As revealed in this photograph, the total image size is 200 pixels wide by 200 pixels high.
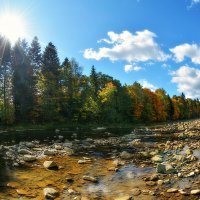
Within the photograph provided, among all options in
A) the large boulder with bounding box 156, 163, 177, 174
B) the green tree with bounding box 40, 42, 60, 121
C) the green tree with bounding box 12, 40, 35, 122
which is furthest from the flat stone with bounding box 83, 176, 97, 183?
the green tree with bounding box 40, 42, 60, 121

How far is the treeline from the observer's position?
5906cm

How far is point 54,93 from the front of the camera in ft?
214

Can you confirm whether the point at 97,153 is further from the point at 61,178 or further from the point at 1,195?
the point at 1,195

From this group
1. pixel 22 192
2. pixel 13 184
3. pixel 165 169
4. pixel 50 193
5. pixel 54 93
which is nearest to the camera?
pixel 50 193

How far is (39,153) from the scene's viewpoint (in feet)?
72.3

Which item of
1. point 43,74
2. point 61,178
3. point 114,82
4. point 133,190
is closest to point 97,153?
point 61,178

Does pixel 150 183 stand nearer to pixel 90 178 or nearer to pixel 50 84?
pixel 90 178

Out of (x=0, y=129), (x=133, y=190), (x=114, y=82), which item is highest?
(x=114, y=82)

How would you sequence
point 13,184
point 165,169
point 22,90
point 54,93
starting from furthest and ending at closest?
1. point 54,93
2. point 22,90
3. point 165,169
4. point 13,184

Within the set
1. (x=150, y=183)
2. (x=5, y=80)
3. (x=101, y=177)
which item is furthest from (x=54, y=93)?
(x=150, y=183)

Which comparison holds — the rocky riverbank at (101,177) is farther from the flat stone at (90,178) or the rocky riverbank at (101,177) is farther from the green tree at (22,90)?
the green tree at (22,90)

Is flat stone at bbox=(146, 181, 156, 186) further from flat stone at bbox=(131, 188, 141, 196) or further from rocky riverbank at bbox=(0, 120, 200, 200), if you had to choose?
flat stone at bbox=(131, 188, 141, 196)

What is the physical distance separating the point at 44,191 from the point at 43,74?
5889 centimetres

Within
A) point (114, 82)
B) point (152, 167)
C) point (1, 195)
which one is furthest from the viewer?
point (114, 82)
